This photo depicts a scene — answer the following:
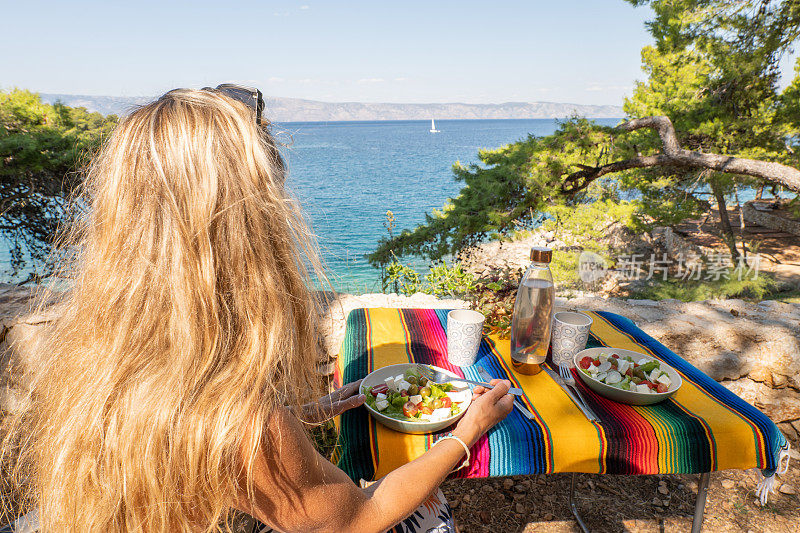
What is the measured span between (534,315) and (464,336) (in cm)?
24

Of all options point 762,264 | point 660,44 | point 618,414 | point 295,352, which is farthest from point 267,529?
point 762,264

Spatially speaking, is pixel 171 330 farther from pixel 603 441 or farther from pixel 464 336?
pixel 603 441

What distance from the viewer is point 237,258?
85 cm

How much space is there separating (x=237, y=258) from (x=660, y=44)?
9384 millimetres

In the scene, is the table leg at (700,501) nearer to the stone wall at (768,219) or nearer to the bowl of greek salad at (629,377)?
the bowl of greek salad at (629,377)

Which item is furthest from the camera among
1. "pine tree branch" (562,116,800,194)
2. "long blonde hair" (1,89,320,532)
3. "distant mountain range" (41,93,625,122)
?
"distant mountain range" (41,93,625,122)

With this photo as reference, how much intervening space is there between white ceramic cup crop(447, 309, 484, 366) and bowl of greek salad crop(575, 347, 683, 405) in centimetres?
33

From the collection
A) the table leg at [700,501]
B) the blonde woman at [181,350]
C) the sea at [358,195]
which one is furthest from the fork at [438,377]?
the table leg at [700,501]

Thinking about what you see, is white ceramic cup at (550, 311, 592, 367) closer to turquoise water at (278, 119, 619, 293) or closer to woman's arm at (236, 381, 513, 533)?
woman's arm at (236, 381, 513, 533)

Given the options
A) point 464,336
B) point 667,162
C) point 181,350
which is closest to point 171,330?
point 181,350

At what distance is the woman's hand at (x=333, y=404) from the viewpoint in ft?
4.10

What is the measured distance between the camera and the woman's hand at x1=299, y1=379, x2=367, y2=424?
1.25 meters

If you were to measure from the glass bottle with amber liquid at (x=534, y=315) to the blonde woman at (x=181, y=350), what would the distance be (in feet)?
2.62

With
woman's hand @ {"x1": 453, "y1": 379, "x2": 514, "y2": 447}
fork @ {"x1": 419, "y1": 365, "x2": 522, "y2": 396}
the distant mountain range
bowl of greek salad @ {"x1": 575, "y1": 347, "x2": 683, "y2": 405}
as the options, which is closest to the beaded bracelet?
woman's hand @ {"x1": 453, "y1": 379, "x2": 514, "y2": 447}
